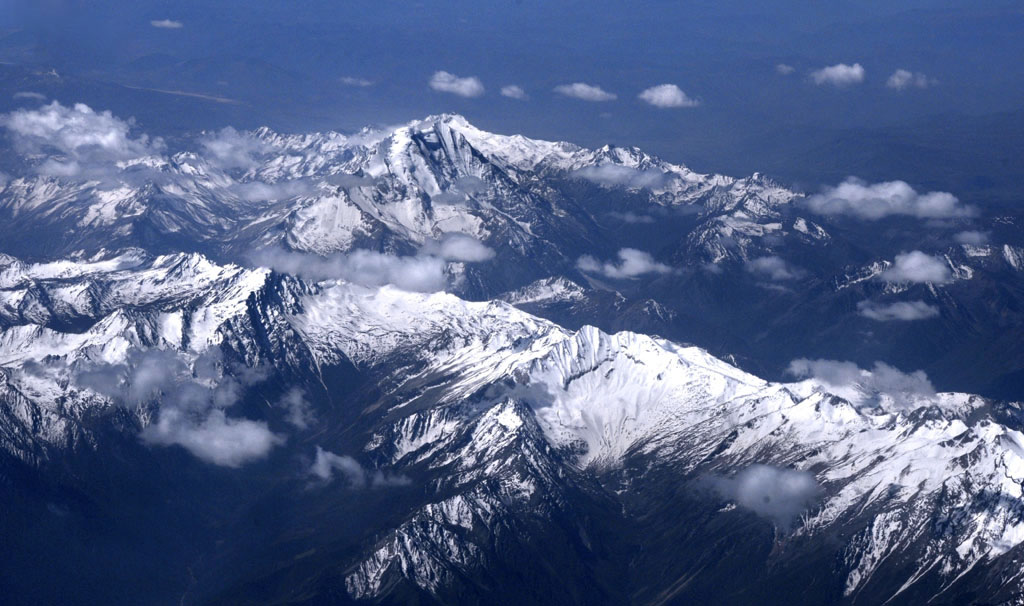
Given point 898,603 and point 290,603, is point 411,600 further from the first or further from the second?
point 898,603

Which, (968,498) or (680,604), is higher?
(968,498)

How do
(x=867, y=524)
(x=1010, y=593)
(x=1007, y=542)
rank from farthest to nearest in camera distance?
(x=867, y=524)
(x=1007, y=542)
(x=1010, y=593)

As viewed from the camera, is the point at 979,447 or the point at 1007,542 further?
the point at 979,447

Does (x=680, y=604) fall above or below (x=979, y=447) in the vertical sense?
below

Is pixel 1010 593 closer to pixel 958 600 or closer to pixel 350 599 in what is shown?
pixel 958 600

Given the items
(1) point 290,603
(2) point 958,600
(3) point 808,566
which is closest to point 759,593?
(3) point 808,566

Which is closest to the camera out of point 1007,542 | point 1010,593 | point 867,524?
point 1010,593

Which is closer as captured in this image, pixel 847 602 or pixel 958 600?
pixel 958 600

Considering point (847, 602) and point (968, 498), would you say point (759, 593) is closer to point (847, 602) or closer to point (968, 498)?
point (847, 602)

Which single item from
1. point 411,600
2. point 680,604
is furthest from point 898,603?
point 411,600
